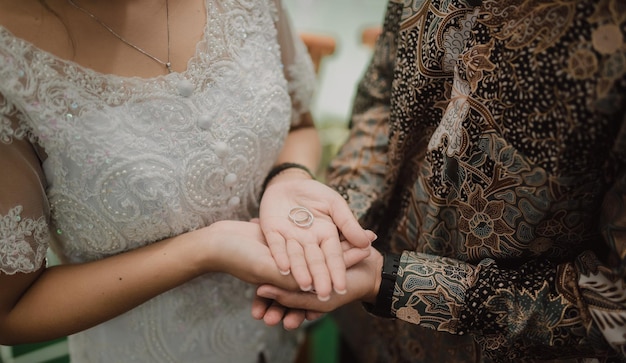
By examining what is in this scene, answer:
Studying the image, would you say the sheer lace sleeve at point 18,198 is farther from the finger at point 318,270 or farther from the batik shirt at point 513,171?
the batik shirt at point 513,171

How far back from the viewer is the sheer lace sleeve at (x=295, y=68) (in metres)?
0.99

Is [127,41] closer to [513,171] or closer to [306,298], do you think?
[306,298]

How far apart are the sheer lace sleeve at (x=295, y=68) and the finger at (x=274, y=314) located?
457mm

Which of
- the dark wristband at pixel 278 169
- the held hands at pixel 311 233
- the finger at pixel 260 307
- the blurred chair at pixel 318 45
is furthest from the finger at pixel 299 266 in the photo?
the blurred chair at pixel 318 45

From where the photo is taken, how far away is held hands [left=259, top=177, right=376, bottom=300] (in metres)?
0.72

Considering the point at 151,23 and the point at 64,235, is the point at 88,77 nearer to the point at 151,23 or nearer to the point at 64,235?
the point at 151,23

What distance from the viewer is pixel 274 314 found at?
2.54 ft

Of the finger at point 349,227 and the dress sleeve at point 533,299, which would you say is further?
the finger at point 349,227

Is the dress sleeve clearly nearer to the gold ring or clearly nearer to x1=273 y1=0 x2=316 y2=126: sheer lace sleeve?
the gold ring

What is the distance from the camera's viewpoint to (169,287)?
823mm

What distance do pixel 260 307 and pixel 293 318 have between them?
0.06m

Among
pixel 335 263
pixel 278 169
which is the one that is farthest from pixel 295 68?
pixel 335 263

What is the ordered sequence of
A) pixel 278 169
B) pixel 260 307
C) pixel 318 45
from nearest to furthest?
pixel 260 307
pixel 278 169
pixel 318 45

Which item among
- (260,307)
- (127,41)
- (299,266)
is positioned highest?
(127,41)
